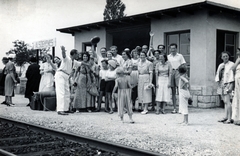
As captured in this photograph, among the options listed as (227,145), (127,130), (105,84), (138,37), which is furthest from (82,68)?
(138,37)

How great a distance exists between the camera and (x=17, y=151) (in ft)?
16.3

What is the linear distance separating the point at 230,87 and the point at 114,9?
108 ft

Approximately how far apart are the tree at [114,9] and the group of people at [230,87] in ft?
104

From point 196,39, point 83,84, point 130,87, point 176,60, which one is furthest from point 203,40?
point 83,84

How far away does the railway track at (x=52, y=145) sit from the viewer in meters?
4.84

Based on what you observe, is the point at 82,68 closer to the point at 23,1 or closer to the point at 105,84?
the point at 105,84

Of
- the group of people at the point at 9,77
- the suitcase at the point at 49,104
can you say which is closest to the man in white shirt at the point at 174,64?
the suitcase at the point at 49,104

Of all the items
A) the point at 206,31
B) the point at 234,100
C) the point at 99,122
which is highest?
the point at 206,31

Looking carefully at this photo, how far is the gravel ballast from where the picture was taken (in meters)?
5.02

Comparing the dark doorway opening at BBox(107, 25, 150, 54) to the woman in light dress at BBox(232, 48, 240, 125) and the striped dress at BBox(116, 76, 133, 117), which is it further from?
the woman in light dress at BBox(232, 48, 240, 125)

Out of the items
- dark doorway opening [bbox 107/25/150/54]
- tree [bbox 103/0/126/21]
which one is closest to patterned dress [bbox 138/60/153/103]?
dark doorway opening [bbox 107/25/150/54]

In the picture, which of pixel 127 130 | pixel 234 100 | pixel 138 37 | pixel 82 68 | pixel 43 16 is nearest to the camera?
pixel 127 130

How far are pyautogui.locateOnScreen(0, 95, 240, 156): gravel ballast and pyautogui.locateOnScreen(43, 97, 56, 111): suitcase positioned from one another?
1.58 metres

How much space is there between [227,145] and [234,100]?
2630 millimetres
